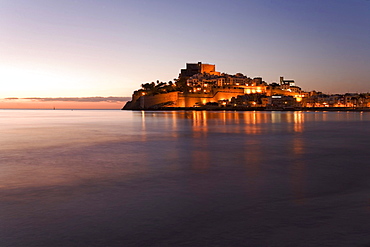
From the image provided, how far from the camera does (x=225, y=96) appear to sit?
113 metres

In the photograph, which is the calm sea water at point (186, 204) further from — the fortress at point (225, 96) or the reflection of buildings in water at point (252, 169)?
the fortress at point (225, 96)

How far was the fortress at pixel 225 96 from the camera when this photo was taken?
108500mm

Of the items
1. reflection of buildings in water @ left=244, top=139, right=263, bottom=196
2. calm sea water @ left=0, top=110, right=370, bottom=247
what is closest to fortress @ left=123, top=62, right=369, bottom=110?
reflection of buildings in water @ left=244, top=139, right=263, bottom=196

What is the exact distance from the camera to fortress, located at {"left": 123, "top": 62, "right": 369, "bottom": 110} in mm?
108500

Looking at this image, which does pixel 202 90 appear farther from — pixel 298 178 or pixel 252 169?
pixel 298 178

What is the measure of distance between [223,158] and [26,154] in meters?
6.08

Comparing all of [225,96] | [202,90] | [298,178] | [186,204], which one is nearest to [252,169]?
[298,178]

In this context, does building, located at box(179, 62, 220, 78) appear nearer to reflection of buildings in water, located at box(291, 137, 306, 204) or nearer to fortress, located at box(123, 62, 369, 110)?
fortress, located at box(123, 62, 369, 110)

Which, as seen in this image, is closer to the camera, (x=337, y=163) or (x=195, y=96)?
(x=337, y=163)

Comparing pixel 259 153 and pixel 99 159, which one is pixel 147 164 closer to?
pixel 99 159

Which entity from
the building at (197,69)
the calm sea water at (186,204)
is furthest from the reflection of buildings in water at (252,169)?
the building at (197,69)

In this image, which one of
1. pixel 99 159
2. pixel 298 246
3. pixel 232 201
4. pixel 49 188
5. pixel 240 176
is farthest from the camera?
pixel 99 159

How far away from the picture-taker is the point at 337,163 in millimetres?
7676

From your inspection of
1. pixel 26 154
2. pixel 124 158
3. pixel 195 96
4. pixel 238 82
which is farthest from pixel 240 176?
pixel 238 82
